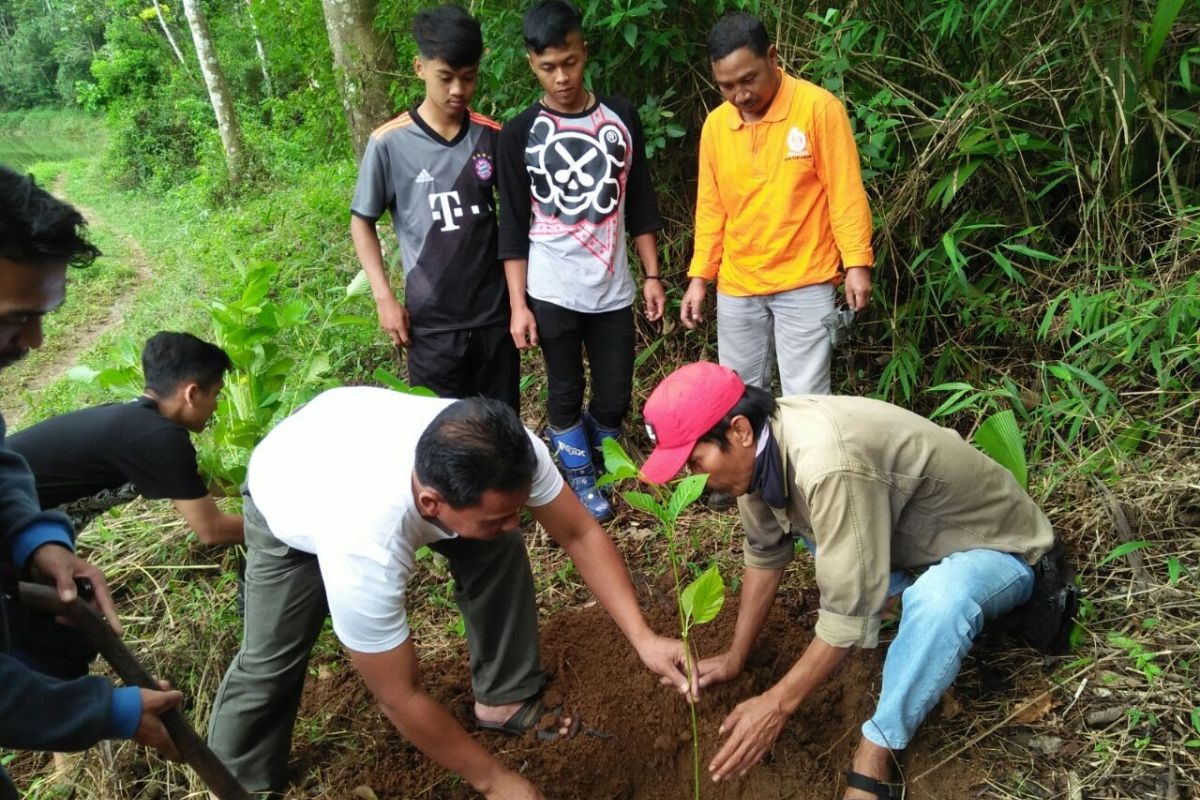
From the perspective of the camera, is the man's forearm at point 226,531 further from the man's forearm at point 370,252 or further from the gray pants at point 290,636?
the man's forearm at point 370,252

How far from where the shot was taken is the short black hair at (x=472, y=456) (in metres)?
1.80

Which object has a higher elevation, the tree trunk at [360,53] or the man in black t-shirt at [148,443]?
the tree trunk at [360,53]

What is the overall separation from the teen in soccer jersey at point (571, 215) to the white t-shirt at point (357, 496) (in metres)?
1.13

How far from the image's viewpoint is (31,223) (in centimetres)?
144

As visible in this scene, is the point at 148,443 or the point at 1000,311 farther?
the point at 1000,311

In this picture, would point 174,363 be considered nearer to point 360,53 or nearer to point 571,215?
point 571,215

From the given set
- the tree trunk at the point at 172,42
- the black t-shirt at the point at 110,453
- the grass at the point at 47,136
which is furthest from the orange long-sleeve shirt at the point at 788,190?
the grass at the point at 47,136

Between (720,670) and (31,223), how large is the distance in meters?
2.04

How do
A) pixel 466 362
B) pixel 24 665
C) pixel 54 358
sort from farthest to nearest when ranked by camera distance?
1. pixel 54 358
2. pixel 466 362
3. pixel 24 665

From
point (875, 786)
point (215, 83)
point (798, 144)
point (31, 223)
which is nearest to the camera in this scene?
point (31, 223)

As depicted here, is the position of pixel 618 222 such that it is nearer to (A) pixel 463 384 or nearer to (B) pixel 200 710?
(A) pixel 463 384

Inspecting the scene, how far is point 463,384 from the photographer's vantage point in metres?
3.48

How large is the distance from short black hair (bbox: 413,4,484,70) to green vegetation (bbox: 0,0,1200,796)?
0.69 m

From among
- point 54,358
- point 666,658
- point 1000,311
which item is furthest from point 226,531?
point 54,358
